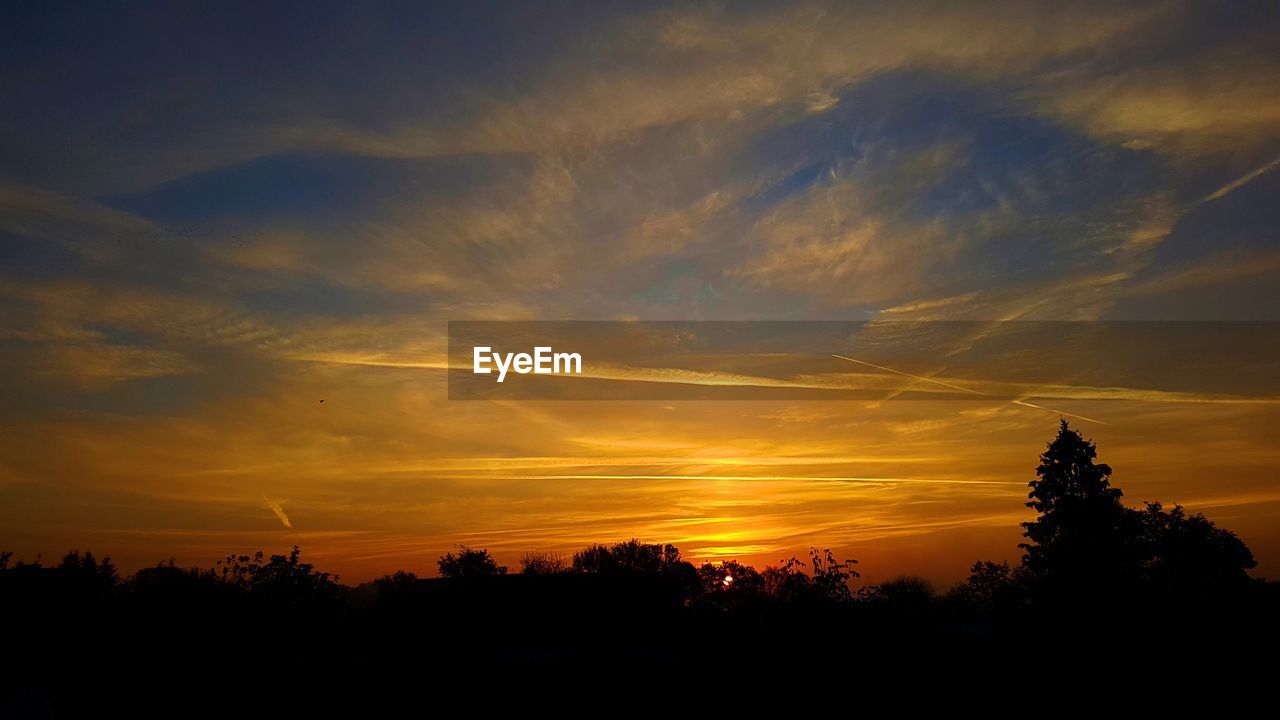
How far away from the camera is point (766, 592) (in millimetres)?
51500

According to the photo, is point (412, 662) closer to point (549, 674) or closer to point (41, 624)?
point (549, 674)

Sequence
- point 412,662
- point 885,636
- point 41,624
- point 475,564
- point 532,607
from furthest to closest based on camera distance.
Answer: point 475,564 → point 532,607 → point 41,624 → point 885,636 → point 412,662

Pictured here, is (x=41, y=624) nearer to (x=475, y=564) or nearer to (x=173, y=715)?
(x=173, y=715)

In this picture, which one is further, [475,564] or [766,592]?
[475,564]

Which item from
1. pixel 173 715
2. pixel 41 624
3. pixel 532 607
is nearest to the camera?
pixel 173 715

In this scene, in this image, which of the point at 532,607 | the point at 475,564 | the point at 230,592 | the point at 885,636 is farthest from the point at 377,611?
the point at 885,636

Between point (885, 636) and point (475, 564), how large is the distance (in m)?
54.2

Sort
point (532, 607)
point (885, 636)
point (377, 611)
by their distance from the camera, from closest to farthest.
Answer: point (885, 636) → point (532, 607) → point (377, 611)

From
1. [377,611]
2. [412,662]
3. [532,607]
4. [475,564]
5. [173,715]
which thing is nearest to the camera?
[173,715]

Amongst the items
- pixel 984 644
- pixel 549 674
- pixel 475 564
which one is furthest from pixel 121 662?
pixel 475 564

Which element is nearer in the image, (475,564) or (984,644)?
(984,644)

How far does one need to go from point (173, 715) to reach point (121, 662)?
7099 mm

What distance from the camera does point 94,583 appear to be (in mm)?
52094

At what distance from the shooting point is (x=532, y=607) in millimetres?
46188
